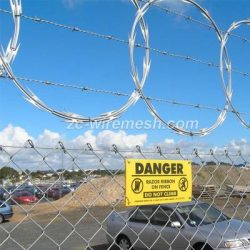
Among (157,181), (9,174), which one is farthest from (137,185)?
(9,174)

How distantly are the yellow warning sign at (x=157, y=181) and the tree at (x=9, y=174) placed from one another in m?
0.80

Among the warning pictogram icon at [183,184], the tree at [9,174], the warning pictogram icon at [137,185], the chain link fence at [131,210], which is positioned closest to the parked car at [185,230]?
the chain link fence at [131,210]

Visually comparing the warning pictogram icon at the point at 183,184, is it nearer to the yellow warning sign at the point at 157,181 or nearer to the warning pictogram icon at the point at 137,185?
the yellow warning sign at the point at 157,181

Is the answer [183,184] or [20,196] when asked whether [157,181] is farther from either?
[20,196]

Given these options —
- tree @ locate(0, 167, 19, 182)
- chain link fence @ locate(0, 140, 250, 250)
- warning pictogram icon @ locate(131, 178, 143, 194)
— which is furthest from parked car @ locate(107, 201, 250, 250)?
tree @ locate(0, 167, 19, 182)

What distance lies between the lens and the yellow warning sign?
3389 millimetres

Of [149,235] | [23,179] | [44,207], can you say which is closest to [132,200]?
[23,179]

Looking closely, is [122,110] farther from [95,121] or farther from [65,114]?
[65,114]

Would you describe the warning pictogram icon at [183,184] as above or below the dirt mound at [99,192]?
above

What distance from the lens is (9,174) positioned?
9.29 feet

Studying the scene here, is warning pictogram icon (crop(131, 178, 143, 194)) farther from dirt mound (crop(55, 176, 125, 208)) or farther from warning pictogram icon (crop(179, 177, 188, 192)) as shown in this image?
warning pictogram icon (crop(179, 177, 188, 192))

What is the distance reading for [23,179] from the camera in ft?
9.45

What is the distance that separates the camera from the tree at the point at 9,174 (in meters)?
2.71

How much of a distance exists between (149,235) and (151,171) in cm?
737
